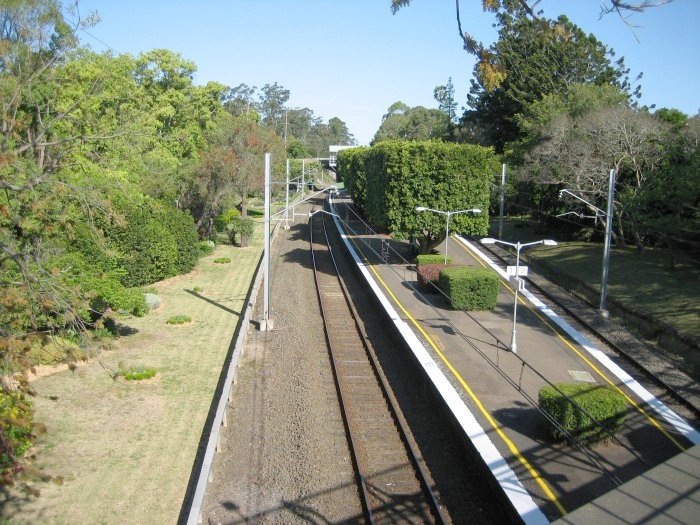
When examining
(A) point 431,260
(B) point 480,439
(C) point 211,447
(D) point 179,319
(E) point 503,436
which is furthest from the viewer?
(A) point 431,260

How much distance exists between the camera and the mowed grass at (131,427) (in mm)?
11773

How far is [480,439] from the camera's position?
1360cm

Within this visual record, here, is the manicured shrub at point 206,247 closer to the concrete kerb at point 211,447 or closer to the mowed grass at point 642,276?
the concrete kerb at point 211,447

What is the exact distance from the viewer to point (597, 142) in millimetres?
37000

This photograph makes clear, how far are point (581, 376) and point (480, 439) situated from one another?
22.2ft

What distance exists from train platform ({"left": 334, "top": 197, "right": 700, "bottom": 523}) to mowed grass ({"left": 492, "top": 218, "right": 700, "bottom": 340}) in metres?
4.53

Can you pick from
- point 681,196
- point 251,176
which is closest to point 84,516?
point 681,196

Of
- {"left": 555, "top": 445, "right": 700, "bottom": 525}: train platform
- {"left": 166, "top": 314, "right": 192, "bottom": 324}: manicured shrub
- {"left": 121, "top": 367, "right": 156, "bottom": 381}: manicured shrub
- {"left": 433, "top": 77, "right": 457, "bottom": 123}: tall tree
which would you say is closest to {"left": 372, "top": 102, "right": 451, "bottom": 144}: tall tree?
{"left": 433, "top": 77, "right": 457, "bottom": 123}: tall tree

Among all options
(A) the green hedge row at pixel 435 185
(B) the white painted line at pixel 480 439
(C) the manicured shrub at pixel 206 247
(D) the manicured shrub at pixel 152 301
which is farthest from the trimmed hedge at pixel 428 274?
(C) the manicured shrub at pixel 206 247

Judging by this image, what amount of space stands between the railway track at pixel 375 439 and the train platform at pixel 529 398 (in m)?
1.40

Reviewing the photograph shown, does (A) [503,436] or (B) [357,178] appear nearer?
(A) [503,436]

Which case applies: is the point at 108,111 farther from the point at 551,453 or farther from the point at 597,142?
the point at 597,142

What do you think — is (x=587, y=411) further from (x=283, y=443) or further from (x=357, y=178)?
(x=357, y=178)

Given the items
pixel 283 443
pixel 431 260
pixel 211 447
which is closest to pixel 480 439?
pixel 283 443
